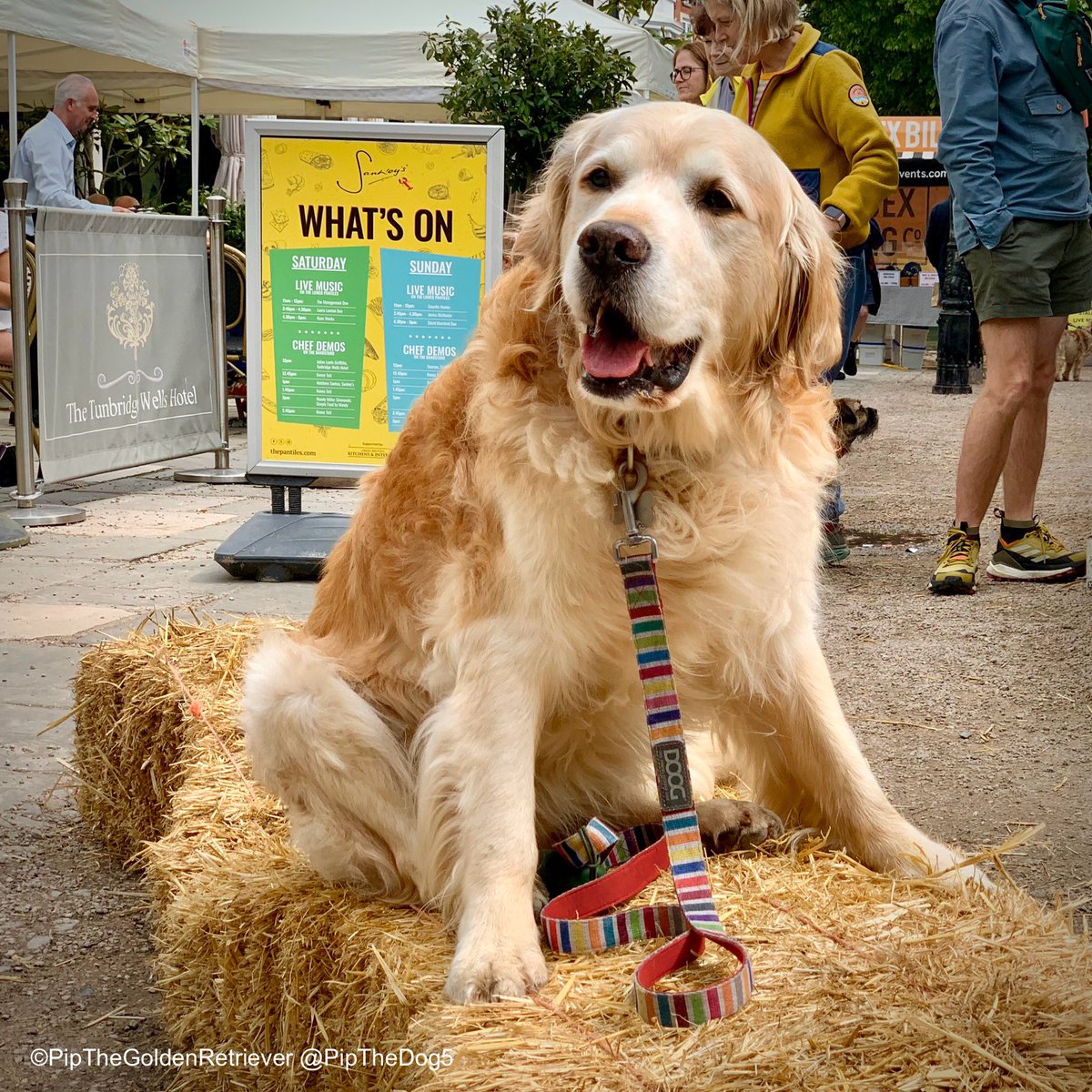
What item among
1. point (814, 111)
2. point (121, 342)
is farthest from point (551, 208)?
point (121, 342)

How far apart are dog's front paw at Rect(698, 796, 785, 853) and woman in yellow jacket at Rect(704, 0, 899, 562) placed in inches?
101

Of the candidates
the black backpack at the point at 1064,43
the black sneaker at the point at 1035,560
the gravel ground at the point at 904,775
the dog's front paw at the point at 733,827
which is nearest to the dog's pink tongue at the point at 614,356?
the dog's front paw at the point at 733,827

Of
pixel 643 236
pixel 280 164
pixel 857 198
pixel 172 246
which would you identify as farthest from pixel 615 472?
pixel 172 246

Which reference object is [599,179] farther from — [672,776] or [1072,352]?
[1072,352]

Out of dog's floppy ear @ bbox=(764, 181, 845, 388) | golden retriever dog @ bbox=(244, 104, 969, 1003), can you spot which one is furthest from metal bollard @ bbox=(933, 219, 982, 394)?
golden retriever dog @ bbox=(244, 104, 969, 1003)

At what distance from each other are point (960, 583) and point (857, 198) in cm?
180

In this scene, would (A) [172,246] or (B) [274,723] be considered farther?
(A) [172,246]

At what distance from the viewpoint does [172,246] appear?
27.1ft

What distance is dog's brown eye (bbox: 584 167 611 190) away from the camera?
2371mm

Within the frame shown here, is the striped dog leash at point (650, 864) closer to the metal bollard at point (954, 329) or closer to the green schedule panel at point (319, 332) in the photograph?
the green schedule panel at point (319, 332)

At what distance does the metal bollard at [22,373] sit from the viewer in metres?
6.96

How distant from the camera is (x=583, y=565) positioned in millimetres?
2271

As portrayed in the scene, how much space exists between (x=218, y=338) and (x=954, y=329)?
898cm

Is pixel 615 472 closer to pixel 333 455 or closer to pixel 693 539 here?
pixel 693 539
